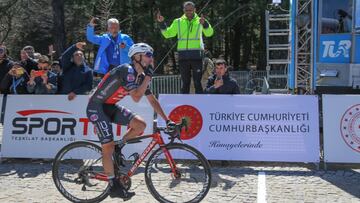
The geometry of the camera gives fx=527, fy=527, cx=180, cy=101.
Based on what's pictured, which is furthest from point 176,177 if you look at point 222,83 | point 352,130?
point 352,130

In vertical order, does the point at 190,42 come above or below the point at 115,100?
above

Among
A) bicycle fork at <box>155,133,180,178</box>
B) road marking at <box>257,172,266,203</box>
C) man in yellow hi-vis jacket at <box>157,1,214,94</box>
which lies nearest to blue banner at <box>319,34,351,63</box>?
man in yellow hi-vis jacket at <box>157,1,214,94</box>

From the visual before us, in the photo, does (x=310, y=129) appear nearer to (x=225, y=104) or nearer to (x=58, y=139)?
(x=225, y=104)

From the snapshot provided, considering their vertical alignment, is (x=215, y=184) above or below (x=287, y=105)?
below

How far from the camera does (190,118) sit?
870 centimetres

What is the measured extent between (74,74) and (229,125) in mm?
2849

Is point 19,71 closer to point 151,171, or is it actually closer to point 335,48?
point 151,171

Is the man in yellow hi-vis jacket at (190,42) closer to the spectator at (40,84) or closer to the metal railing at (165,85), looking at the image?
the spectator at (40,84)

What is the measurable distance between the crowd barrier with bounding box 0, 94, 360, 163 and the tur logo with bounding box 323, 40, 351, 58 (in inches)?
127

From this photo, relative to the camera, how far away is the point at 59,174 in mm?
6391

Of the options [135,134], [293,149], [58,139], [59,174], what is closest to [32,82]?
[58,139]

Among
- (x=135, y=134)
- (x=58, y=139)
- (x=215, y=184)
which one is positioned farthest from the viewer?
(x=58, y=139)

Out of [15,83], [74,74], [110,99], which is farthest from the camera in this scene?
[15,83]

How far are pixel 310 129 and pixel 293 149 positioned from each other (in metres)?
0.42
